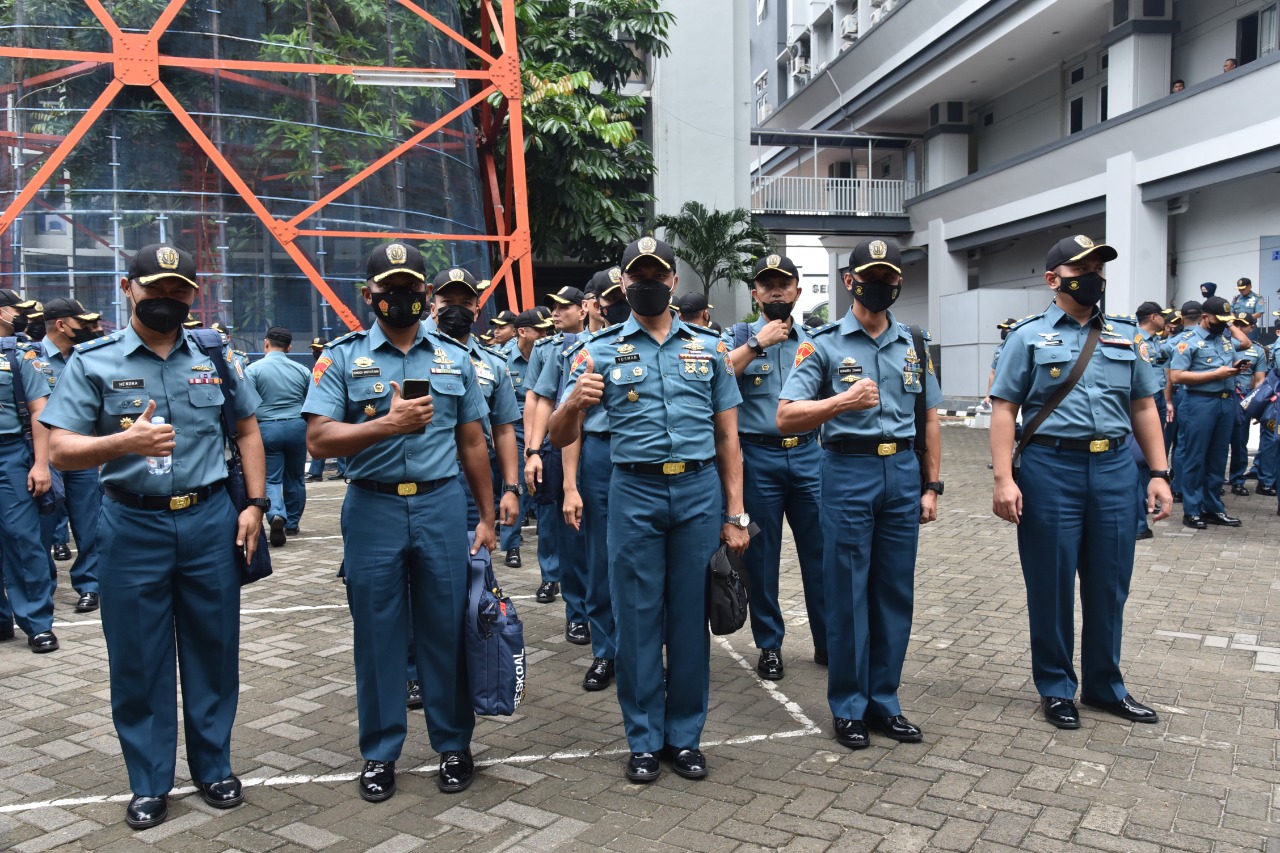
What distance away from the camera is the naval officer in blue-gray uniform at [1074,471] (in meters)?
4.74

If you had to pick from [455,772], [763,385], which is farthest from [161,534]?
[763,385]

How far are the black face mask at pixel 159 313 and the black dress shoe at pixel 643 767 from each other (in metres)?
2.55

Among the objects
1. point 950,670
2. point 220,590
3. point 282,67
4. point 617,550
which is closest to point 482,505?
point 617,550

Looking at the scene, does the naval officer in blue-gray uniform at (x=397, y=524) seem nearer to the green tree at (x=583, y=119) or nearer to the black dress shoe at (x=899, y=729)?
the black dress shoe at (x=899, y=729)

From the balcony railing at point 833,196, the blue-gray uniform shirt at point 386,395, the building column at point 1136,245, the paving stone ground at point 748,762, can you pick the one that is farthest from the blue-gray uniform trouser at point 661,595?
the balcony railing at point 833,196

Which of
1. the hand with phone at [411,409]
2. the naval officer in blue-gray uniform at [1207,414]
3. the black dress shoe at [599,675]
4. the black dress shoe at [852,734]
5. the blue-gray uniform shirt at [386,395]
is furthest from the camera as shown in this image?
the naval officer in blue-gray uniform at [1207,414]

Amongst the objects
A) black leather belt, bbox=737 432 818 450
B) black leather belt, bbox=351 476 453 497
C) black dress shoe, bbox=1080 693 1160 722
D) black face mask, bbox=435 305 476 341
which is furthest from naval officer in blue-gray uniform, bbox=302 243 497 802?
black dress shoe, bbox=1080 693 1160 722

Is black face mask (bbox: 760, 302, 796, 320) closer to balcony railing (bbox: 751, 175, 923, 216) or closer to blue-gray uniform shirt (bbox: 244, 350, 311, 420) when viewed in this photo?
blue-gray uniform shirt (bbox: 244, 350, 311, 420)

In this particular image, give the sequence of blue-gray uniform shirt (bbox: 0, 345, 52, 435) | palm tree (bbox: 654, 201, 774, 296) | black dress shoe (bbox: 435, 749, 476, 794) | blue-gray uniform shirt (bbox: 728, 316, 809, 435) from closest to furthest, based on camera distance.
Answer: black dress shoe (bbox: 435, 749, 476, 794)
blue-gray uniform shirt (bbox: 728, 316, 809, 435)
blue-gray uniform shirt (bbox: 0, 345, 52, 435)
palm tree (bbox: 654, 201, 774, 296)

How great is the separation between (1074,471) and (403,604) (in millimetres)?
3086

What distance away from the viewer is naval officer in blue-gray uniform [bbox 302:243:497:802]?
4062 mm

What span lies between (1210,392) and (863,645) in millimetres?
7595

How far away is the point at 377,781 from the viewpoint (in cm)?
411

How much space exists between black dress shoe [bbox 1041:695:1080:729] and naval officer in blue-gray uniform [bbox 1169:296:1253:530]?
6.23m
